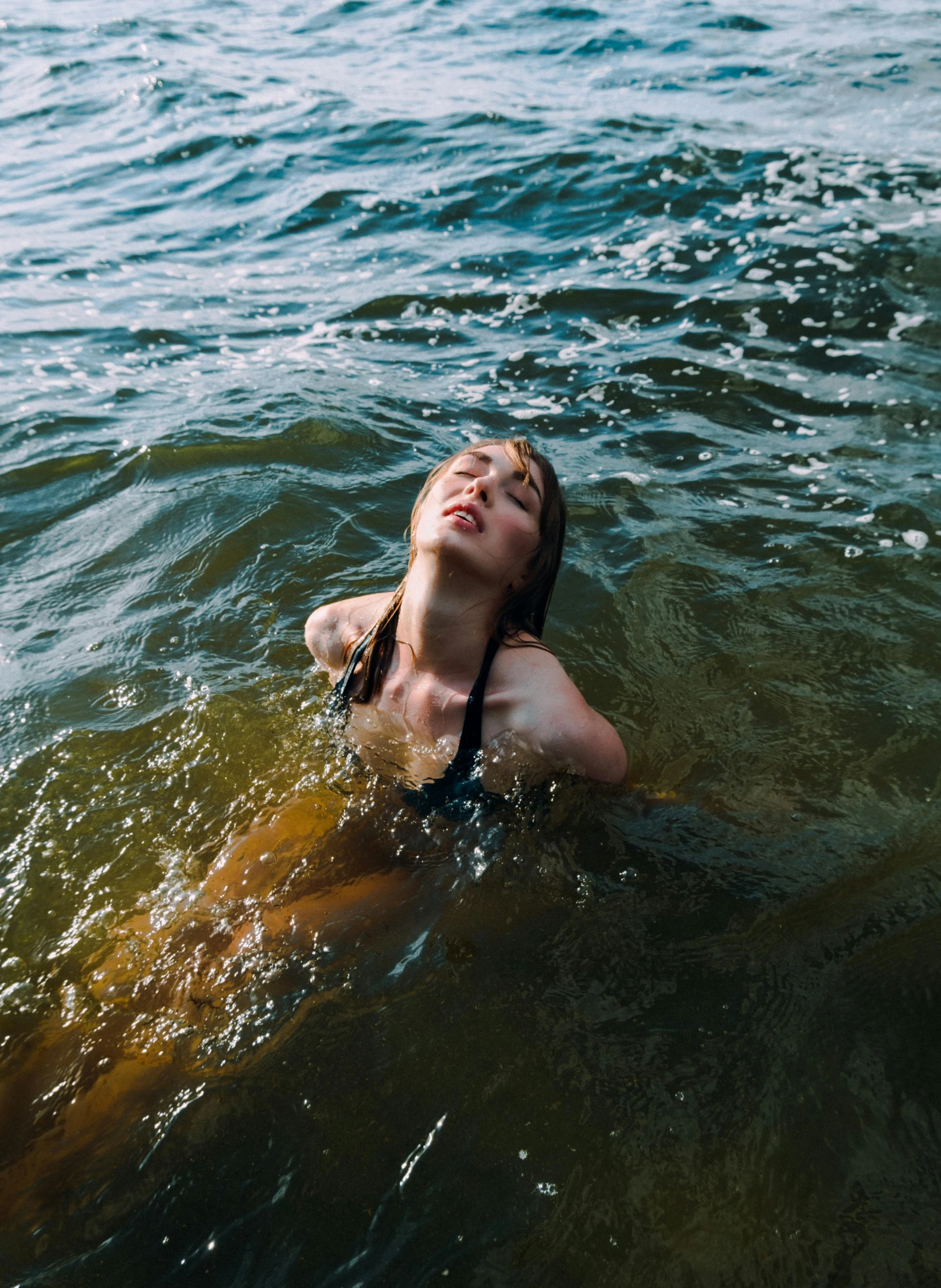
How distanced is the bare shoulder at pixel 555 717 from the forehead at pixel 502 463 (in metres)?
0.57

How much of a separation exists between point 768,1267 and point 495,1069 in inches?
30.9

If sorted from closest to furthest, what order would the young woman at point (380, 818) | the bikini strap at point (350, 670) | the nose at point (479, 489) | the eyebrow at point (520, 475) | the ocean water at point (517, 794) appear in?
the ocean water at point (517, 794) < the young woman at point (380, 818) < the nose at point (479, 489) < the eyebrow at point (520, 475) < the bikini strap at point (350, 670)

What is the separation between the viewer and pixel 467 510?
11.2ft

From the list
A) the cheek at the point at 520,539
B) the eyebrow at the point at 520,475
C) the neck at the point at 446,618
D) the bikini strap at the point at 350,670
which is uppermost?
the eyebrow at the point at 520,475

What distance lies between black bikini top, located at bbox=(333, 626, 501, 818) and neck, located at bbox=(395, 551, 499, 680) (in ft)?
0.21

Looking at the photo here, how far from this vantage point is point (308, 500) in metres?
5.88

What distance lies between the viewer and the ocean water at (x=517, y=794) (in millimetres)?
2453

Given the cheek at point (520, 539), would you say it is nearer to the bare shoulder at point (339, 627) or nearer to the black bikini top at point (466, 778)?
the black bikini top at point (466, 778)

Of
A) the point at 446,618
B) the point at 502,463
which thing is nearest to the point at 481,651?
the point at 446,618

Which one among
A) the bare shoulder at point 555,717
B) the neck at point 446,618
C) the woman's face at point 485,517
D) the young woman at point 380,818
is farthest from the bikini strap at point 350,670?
the bare shoulder at point 555,717

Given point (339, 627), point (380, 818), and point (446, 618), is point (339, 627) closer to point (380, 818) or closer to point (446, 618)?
point (446, 618)

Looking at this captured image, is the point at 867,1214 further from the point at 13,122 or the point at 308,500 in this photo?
the point at 13,122

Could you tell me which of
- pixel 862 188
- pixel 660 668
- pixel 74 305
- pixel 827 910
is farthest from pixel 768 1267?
pixel 862 188

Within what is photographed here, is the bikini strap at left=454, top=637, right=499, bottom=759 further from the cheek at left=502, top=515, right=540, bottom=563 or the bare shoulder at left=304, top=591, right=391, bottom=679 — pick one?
the bare shoulder at left=304, top=591, right=391, bottom=679
